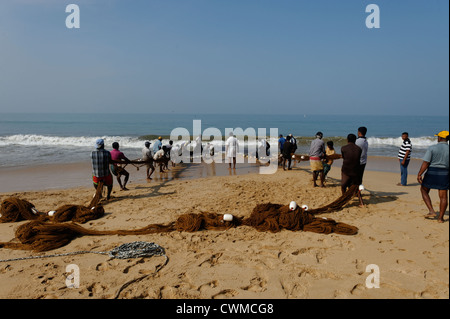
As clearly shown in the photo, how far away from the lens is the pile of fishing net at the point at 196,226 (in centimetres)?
501

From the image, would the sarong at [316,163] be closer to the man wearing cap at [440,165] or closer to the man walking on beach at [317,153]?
the man walking on beach at [317,153]

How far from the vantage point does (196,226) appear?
223 inches

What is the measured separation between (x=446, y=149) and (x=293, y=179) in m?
5.53

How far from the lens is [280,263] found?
4.29m

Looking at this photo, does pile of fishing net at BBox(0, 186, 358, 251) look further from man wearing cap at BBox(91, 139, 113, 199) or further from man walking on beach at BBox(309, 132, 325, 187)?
man walking on beach at BBox(309, 132, 325, 187)

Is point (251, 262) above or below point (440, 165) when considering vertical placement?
below

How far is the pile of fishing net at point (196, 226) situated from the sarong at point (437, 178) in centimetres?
182

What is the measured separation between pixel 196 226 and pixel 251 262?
168cm

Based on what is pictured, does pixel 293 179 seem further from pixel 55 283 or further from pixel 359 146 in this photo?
pixel 55 283

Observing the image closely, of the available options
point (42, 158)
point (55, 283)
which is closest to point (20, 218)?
point (55, 283)

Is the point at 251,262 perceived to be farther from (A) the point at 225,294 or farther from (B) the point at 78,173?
(B) the point at 78,173

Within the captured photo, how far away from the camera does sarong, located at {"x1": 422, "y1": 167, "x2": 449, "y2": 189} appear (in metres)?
5.45

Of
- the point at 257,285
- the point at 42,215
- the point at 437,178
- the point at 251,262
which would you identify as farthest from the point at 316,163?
the point at 42,215

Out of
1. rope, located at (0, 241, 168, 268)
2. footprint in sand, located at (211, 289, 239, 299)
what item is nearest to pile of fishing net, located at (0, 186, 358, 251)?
rope, located at (0, 241, 168, 268)
